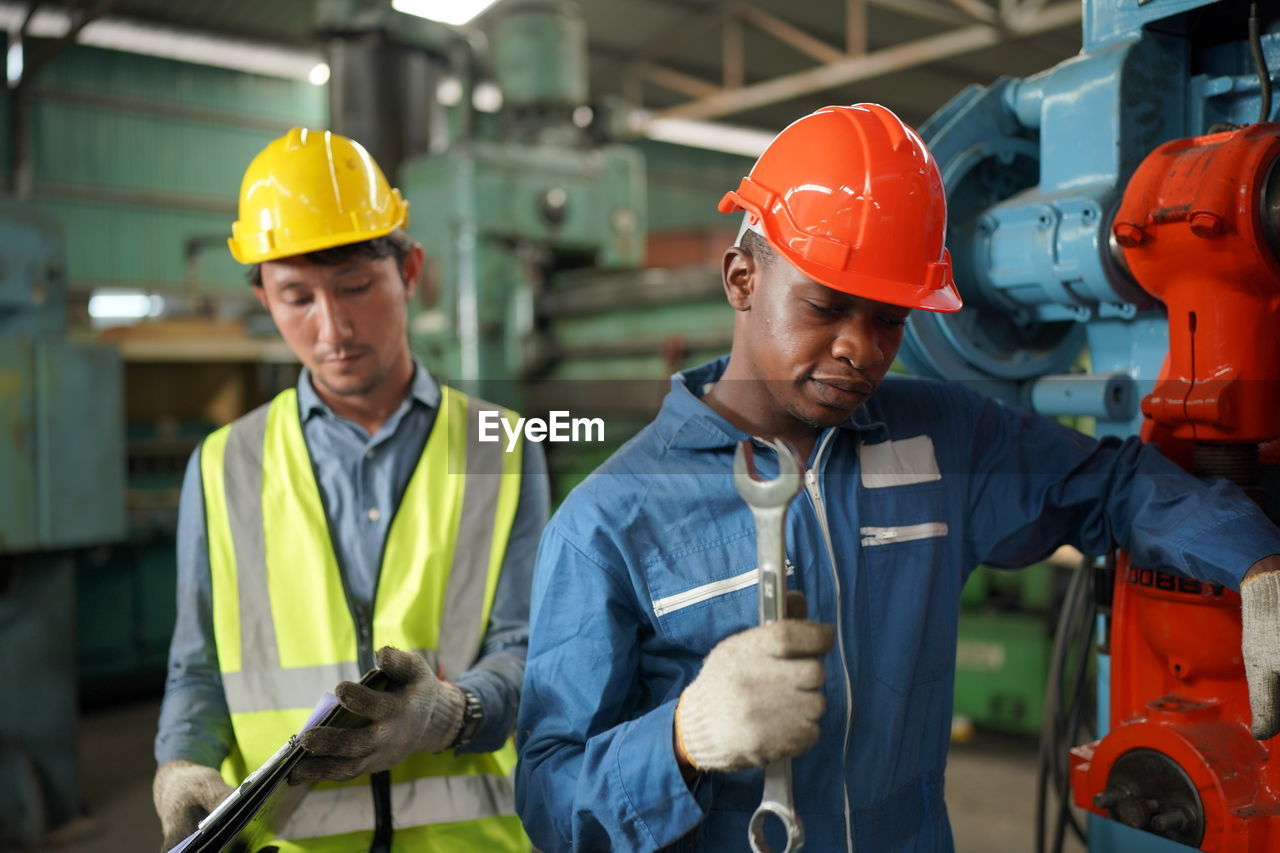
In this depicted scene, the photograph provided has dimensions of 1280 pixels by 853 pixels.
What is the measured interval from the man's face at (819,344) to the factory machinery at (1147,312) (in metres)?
0.35

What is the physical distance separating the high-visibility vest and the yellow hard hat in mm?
302

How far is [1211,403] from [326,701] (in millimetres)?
1009

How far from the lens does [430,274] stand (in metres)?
3.84

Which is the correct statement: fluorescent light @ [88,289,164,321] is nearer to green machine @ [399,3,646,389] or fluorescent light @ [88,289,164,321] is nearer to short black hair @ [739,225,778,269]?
green machine @ [399,3,646,389]

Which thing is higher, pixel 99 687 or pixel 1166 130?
pixel 1166 130

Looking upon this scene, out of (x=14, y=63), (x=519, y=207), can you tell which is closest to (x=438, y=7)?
(x=519, y=207)

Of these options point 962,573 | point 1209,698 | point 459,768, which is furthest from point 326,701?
point 1209,698

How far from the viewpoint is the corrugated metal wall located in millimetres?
7777

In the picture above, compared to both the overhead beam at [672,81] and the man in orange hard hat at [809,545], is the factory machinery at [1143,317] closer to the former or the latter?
the man in orange hard hat at [809,545]

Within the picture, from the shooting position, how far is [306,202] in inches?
59.2

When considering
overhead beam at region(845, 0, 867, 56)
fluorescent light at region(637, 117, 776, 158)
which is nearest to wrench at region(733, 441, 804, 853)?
overhead beam at region(845, 0, 867, 56)

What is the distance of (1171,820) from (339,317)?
1215mm

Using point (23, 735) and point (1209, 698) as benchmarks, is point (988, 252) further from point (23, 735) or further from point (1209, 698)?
point (23, 735)

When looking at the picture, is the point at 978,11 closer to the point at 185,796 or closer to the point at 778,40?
the point at 778,40
